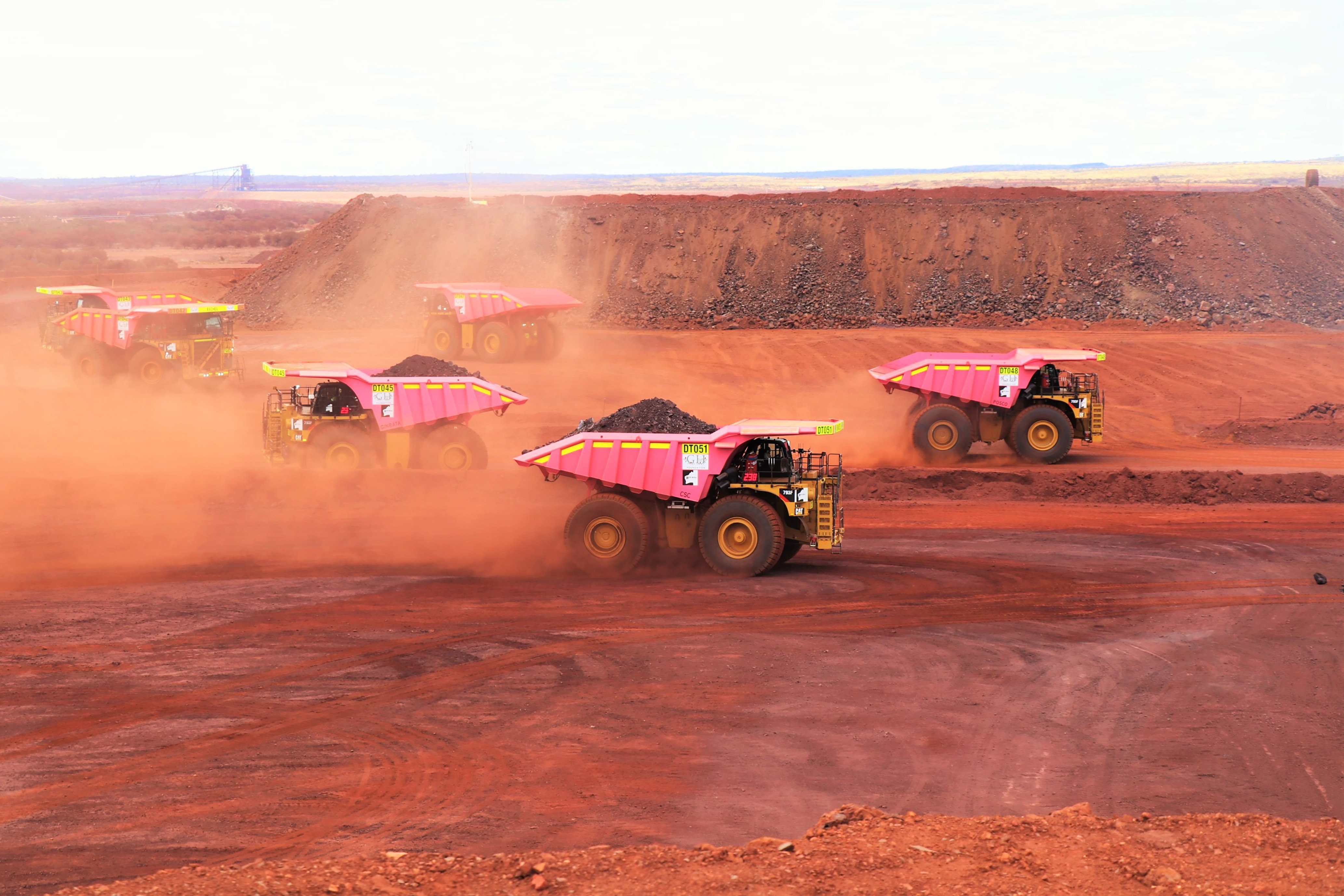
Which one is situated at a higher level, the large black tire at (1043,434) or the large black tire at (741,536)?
the large black tire at (1043,434)

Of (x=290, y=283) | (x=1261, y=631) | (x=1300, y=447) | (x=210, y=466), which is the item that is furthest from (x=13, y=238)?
(x=1261, y=631)

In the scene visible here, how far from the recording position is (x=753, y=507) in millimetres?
15984

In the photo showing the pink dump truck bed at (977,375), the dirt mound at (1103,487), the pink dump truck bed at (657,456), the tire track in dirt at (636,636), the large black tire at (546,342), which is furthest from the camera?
the large black tire at (546,342)

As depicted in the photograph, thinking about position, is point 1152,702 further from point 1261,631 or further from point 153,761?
point 153,761

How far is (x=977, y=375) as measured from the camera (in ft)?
83.5

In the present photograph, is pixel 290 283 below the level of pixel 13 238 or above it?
below

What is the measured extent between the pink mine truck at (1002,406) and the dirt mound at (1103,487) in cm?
190

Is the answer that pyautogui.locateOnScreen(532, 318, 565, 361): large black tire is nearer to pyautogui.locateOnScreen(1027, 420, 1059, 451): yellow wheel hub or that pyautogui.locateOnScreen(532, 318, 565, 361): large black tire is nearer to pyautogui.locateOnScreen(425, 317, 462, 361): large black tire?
pyautogui.locateOnScreen(425, 317, 462, 361): large black tire

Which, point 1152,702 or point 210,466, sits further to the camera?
point 210,466

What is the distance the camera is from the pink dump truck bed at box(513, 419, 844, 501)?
15.9m

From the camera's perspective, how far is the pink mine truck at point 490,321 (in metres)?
38.2

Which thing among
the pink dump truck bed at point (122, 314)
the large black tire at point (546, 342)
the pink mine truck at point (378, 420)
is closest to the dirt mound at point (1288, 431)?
the pink mine truck at point (378, 420)

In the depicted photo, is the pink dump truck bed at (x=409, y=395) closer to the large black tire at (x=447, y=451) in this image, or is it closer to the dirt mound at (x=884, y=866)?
the large black tire at (x=447, y=451)

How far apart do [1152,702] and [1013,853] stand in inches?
179
